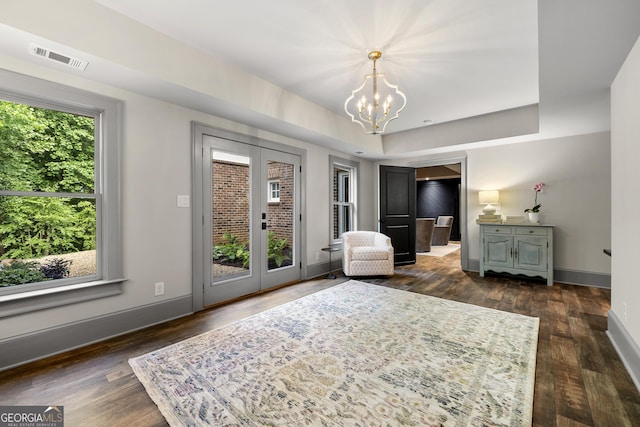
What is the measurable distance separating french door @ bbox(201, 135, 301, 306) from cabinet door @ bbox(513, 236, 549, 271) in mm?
3447

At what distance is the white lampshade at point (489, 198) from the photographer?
15.8 ft

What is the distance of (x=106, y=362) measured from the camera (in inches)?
84.6

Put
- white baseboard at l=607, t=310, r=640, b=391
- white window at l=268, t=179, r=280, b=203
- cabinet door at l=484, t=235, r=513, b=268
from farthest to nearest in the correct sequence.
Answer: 1. cabinet door at l=484, t=235, r=513, b=268
2. white window at l=268, t=179, r=280, b=203
3. white baseboard at l=607, t=310, r=640, b=391

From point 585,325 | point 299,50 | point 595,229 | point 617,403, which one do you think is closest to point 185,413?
point 617,403

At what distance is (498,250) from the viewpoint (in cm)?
463

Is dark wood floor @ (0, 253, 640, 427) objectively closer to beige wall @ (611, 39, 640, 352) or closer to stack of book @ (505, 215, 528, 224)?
beige wall @ (611, 39, 640, 352)

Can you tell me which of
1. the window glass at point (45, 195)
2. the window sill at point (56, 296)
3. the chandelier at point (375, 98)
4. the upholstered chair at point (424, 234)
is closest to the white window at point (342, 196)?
the chandelier at point (375, 98)

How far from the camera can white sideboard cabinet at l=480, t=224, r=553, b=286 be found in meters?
4.28

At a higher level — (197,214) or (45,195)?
(45,195)

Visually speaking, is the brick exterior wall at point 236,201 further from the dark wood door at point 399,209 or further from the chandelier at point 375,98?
the dark wood door at point 399,209

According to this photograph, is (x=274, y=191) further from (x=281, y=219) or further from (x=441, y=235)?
(x=441, y=235)

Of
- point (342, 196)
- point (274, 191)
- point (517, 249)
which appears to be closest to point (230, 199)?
point (274, 191)

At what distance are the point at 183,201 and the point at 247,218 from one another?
91 cm

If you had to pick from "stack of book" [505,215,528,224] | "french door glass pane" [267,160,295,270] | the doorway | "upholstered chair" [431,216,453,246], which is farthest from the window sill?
the doorway
